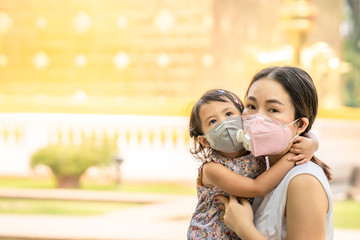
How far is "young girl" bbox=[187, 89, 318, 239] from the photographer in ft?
7.68

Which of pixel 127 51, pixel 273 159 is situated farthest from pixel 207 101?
pixel 127 51

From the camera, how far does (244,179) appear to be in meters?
2.39

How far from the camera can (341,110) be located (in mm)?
13844

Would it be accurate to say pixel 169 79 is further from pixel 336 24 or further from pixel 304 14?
pixel 336 24

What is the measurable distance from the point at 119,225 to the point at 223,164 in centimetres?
560

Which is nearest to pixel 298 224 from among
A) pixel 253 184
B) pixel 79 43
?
pixel 253 184

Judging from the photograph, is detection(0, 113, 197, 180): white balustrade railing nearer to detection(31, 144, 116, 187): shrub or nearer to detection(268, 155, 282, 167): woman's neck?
detection(31, 144, 116, 187): shrub

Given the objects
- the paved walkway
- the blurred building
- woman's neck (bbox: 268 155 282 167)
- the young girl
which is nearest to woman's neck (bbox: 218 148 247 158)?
the young girl

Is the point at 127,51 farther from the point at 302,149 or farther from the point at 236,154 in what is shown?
the point at 302,149

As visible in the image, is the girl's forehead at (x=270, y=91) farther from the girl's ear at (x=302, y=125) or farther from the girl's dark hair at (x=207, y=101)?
the girl's dark hair at (x=207, y=101)

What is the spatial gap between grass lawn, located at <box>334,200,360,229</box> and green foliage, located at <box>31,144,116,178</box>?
168 inches

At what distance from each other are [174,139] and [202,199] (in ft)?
36.0

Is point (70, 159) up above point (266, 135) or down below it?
below

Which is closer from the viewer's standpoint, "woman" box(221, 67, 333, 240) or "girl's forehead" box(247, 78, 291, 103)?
"woman" box(221, 67, 333, 240)
